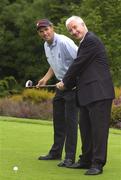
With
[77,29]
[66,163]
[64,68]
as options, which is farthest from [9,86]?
[77,29]

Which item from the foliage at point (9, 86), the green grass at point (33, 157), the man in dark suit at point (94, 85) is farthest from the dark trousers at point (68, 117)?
the foliage at point (9, 86)

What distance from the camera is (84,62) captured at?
7039mm

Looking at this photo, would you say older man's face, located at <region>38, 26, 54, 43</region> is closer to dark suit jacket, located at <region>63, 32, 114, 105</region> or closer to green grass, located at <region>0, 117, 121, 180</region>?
dark suit jacket, located at <region>63, 32, 114, 105</region>

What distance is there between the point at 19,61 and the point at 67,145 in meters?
31.2

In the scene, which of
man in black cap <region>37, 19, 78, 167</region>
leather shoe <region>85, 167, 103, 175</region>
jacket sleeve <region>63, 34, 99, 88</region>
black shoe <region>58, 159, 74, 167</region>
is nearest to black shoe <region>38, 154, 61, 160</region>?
man in black cap <region>37, 19, 78, 167</region>

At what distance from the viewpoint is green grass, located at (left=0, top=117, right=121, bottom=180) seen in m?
6.74

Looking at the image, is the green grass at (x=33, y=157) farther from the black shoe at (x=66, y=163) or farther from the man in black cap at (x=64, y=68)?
the man in black cap at (x=64, y=68)

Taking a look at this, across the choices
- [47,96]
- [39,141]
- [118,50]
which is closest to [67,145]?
[39,141]

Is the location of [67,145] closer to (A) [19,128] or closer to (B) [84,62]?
(B) [84,62]

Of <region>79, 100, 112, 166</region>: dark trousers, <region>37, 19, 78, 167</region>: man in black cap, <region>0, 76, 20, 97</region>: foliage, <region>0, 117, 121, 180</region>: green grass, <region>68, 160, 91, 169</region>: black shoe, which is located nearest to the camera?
<region>0, 117, 121, 180</region>: green grass

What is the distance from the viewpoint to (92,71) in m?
7.04

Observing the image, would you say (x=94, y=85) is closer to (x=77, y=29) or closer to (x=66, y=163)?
(x=77, y=29)

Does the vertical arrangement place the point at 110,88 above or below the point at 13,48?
above

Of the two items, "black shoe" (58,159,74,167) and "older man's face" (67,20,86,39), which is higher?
"older man's face" (67,20,86,39)
